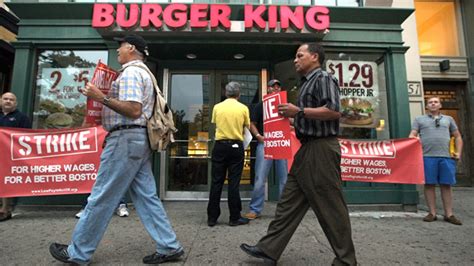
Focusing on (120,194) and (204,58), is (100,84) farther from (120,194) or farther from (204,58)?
(204,58)

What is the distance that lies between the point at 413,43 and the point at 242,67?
177 inches

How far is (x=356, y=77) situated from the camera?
5.96m

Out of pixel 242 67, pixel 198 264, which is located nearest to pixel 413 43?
pixel 242 67

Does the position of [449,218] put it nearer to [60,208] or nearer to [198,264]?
[198,264]

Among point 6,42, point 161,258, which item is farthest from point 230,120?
point 6,42

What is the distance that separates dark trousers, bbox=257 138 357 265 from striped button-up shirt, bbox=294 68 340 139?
0.08 m

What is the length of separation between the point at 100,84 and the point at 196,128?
3731 mm

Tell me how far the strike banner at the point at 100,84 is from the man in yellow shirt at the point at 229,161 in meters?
1.60

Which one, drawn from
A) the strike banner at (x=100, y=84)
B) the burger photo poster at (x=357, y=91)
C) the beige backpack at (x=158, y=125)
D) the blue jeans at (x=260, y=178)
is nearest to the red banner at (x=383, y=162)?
the burger photo poster at (x=357, y=91)

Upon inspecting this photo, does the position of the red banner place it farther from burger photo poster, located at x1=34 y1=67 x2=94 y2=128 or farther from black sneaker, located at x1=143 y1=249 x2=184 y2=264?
burger photo poster, located at x1=34 y1=67 x2=94 y2=128

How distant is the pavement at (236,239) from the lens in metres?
2.83

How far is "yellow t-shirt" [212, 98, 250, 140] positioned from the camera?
407cm

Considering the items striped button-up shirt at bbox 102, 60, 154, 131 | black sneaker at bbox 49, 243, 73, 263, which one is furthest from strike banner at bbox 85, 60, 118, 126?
black sneaker at bbox 49, 243, 73, 263

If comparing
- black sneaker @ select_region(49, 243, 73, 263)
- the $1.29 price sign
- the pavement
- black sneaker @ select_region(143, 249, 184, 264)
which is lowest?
the pavement
